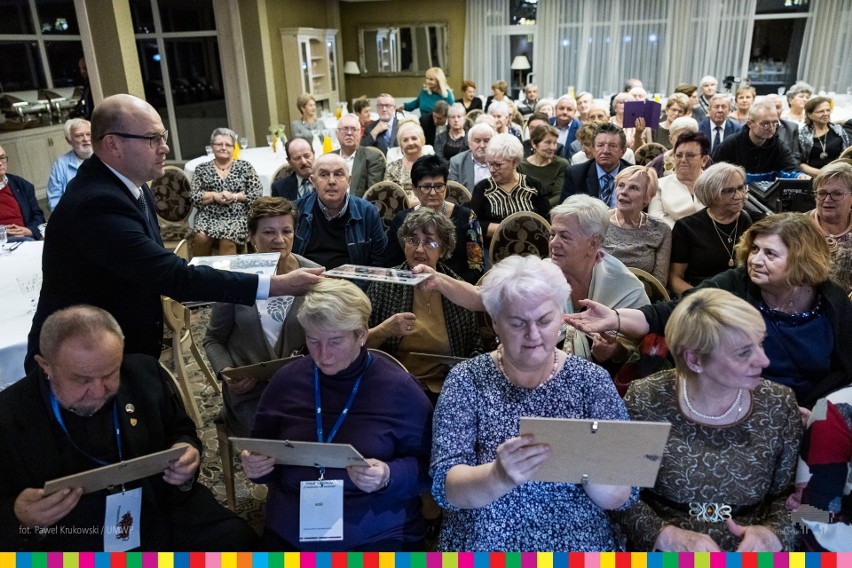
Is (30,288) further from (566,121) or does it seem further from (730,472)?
(566,121)

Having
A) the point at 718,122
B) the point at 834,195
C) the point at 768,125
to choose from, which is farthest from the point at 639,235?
the point at 718,122

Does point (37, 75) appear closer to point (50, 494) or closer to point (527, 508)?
point (50, 494)

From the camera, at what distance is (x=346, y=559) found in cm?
175

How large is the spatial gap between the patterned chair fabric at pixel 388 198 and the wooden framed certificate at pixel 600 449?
3225 millimetres

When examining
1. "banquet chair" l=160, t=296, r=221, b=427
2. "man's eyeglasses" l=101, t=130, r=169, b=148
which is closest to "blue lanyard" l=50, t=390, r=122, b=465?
"man's eyeglasses" l=101, t=130, r=169, b=148

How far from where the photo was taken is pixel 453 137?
21.2ft

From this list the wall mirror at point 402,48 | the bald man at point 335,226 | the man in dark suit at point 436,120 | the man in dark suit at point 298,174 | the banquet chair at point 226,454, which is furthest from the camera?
the wall mirror at point 402,48

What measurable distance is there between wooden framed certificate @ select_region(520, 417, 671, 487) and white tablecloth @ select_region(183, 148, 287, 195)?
15.9ft

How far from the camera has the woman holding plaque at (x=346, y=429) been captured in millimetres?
1848

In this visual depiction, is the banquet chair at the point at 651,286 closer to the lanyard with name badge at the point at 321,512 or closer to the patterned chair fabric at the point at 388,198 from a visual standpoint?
the lanyard with name badge at the point at 321,512

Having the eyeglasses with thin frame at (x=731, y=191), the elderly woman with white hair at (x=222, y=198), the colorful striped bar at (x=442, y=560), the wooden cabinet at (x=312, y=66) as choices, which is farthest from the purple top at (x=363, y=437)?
the wooden cabinet at (x=312, y=66)

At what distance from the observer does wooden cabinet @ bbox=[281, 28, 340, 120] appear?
34.6 ft

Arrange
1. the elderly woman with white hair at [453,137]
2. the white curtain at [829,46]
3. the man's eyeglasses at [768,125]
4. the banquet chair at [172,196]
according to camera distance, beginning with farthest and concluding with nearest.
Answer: the white curtain at [829,46], the elderly woman with white hair at [453,137], the banquet chair at [172,196], the man's eyeglasses at [768,125]

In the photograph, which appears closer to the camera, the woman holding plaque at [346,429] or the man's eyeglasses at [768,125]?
the woman holding plaque at [346,429]
